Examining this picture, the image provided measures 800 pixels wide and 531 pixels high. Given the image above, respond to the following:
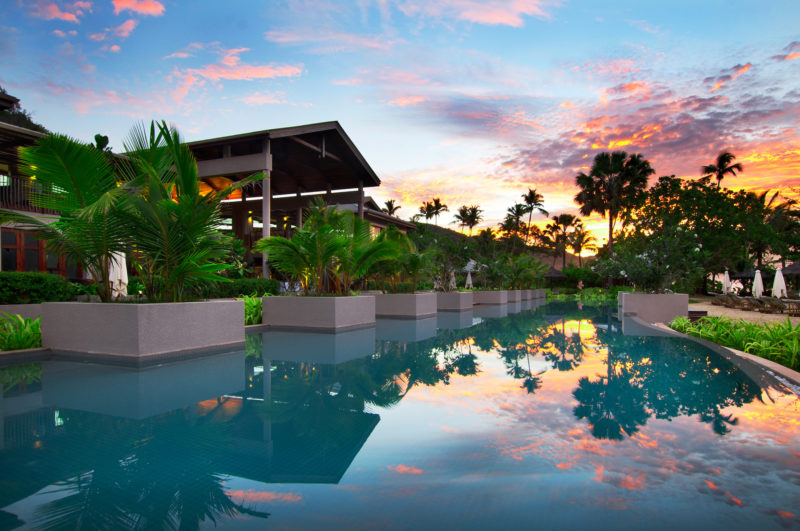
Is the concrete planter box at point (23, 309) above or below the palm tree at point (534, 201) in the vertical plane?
below

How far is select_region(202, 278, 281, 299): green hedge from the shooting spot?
42.2 ft

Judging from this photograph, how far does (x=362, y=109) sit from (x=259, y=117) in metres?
6.28

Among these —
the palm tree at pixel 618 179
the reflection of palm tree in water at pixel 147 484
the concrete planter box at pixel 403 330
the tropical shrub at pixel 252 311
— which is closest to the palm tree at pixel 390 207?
the palm tree at pixel 618 179

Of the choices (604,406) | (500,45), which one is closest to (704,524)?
(604,406)

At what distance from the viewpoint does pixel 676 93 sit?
15641 mm

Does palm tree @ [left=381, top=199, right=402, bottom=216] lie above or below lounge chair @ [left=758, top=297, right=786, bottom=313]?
above

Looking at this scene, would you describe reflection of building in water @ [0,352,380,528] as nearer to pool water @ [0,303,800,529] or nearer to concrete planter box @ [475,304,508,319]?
pool water @ [0,303,800,529]

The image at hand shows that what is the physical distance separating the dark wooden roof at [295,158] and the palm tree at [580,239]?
57.0 meters

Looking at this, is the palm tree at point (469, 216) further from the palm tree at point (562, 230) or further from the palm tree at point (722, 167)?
the palm tree at point (722, 167)

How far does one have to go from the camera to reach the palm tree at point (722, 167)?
40219 mm

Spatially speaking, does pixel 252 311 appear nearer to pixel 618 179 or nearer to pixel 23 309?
pixel 23 309

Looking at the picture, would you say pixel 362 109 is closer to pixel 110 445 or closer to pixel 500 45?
pixel 500 45

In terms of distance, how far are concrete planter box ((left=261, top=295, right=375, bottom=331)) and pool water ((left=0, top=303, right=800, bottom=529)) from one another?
4.17 meters

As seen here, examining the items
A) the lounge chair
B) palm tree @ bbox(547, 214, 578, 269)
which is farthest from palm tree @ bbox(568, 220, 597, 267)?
the lounge chair
